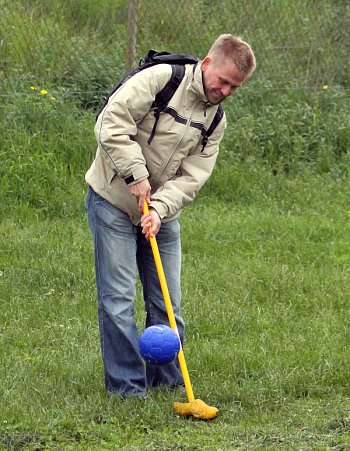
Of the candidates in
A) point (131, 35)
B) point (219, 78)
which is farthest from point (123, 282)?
point (131, 35)

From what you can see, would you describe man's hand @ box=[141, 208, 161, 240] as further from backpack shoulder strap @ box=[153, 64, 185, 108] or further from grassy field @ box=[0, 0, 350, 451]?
grassy field @ box=[0, 0, 350, 451]

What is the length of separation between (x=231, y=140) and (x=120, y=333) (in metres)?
5.14

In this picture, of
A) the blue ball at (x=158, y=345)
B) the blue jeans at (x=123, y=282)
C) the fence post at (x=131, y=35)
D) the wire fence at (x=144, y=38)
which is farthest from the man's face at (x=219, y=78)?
the fence post at (x=131, y=35)

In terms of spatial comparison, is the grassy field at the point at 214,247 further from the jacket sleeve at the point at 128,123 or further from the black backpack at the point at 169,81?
the black backpack at the point at 169,81

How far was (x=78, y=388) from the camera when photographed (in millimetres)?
5684

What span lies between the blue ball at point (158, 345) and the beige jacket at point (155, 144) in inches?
22.5

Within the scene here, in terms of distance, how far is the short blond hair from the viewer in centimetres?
506

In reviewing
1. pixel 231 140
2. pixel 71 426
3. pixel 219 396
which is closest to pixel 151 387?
pixel 219 396

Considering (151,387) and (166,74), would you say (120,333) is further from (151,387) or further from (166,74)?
(166,74)

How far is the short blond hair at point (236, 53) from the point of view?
5.06 metres

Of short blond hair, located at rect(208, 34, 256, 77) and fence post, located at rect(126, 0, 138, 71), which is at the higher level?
short blond hair, located at rect(208, 34, 256, 77)

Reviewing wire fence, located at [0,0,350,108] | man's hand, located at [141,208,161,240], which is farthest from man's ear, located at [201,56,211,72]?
wire fence, located at [0,0,350,108]

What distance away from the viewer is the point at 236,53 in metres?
5.07

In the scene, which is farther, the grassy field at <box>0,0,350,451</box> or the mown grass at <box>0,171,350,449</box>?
the grassy field at <box>0,0,350,451</box>
